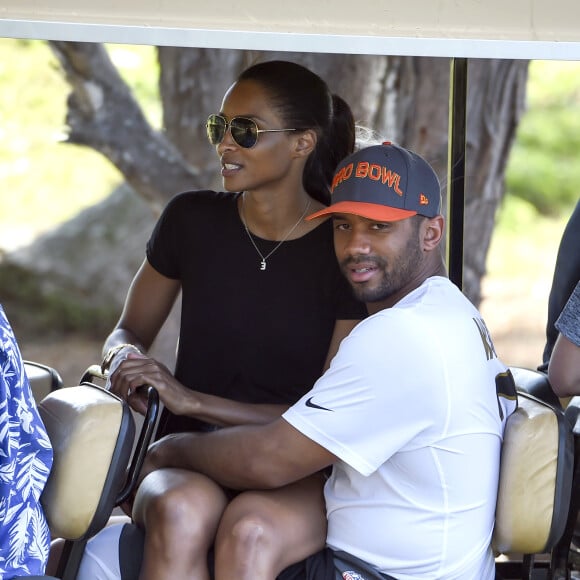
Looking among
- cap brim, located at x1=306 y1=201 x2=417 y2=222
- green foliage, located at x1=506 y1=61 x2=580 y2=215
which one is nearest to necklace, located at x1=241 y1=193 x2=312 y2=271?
Result: cap brim, located at x1=306 y1=201 x2=417 y2=222

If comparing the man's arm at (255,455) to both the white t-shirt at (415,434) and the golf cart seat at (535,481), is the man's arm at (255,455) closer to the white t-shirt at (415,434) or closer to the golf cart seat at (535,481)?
the white t-shirt at (415,434)

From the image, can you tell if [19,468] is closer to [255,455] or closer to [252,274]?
[255,455]

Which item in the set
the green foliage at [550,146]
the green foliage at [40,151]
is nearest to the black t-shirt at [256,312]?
the green foliage at [40,151]

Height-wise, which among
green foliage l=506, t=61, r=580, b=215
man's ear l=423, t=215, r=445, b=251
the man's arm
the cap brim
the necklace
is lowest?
green foliage l=506, t=61, r=580, b=215

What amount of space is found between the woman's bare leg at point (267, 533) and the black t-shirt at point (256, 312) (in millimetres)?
463

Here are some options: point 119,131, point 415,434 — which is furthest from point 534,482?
point 119,131

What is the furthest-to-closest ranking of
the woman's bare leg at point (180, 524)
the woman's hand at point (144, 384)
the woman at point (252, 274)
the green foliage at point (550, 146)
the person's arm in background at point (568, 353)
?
the green foliage at point (550, 146), the woman at point (252, 274), the person's arm in background at point (568, 353), the woman's hand at point (144, 384), the woman's bare leg at point (180, 524)

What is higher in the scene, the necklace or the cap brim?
the cap brim

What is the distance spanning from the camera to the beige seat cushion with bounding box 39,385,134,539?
79.4 inches

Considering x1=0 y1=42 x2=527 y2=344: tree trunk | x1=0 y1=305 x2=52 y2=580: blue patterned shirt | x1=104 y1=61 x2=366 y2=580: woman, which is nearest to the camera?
x1=0 y1=305 x2=52 y2=580: blue patterned shirt

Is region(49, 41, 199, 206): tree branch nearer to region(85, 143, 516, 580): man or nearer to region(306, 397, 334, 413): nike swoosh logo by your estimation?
region(85, 143, 516, 580): man

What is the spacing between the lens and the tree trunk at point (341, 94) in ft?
14.8

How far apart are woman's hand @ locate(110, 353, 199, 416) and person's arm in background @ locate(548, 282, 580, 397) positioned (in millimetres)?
854

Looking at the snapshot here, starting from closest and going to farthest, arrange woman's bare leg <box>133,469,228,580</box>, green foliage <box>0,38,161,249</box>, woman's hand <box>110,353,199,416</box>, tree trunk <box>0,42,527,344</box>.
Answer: woman's bare leg <box>133,469,228,580</box> < woman's hand <box>110,353,199,416</box> < tree trunk <box>0,42,527,344</box> < green foliage <box>0,38,161,249</box>
